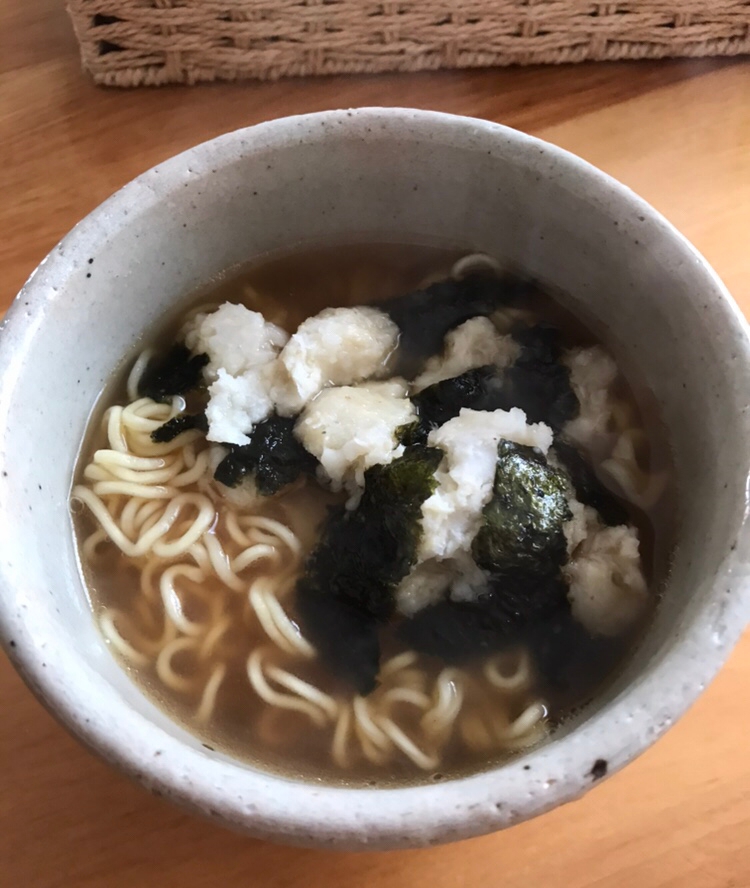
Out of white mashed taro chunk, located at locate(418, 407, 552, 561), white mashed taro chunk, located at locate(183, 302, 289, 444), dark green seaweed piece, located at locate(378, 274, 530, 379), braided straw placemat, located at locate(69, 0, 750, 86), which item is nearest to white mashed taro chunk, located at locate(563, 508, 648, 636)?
white mashed taro chunk, located at locate(418, 407, 552, 561)

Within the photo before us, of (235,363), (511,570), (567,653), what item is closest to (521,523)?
(511,570)

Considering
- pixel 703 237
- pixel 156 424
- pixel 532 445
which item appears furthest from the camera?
pixel 703 237

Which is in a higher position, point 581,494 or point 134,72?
point 134,72

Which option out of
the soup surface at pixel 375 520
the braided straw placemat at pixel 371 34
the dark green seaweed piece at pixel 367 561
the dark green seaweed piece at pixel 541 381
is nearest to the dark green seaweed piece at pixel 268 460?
the soup surface at pixel 375 520

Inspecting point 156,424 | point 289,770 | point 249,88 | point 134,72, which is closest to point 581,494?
point 289,770

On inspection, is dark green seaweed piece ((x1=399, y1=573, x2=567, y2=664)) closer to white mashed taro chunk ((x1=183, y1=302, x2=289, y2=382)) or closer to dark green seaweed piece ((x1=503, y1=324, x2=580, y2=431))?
dark green seaweed piece ((x1=503, y1=324, x2=580, y2=431))

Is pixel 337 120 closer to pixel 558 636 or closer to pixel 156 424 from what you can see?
pixel 156 424

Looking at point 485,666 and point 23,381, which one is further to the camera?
point 485,666
